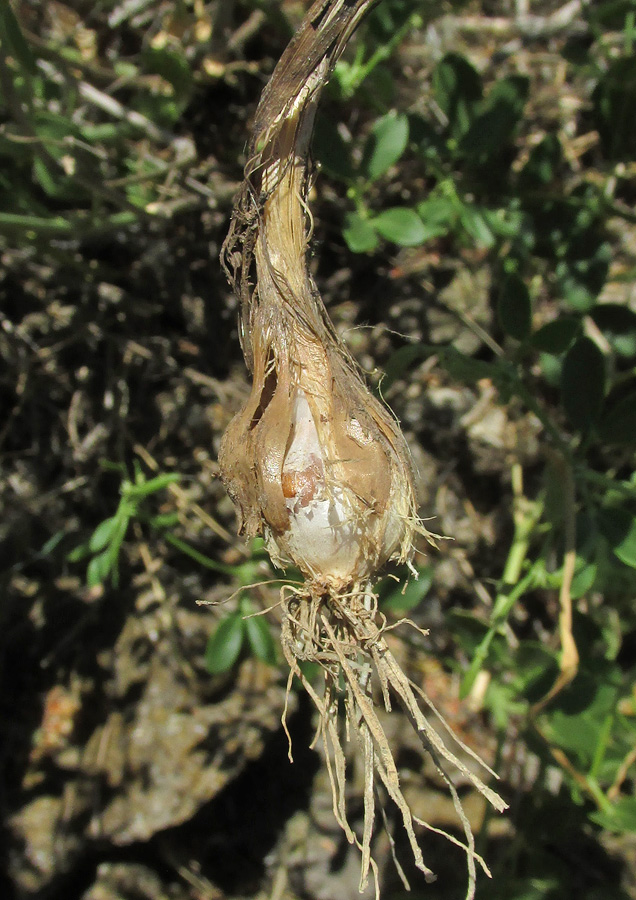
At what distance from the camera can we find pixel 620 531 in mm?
1161

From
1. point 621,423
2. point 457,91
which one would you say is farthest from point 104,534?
point 457,91

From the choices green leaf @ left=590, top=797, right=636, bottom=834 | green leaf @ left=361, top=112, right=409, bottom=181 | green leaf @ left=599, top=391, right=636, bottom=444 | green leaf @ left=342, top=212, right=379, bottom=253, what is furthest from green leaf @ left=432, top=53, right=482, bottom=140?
green leaf @ left=590, top=797, right=636, bottom=834

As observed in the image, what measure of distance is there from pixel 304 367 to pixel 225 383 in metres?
0.72

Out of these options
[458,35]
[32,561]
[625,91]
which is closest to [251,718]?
[32,561]

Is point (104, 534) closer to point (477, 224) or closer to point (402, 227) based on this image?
point (402, 227)

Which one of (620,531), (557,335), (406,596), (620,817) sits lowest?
(620,817)

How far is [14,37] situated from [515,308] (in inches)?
34.6

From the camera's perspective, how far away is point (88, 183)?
1.22 meters

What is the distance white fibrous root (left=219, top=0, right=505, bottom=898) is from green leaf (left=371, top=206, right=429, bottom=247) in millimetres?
314

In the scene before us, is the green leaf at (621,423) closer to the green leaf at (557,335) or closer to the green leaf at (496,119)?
the green leaf at (557,335)

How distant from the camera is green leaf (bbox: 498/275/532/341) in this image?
118 cm

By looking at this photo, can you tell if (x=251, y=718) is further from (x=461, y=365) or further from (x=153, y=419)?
(x=461, y=365)

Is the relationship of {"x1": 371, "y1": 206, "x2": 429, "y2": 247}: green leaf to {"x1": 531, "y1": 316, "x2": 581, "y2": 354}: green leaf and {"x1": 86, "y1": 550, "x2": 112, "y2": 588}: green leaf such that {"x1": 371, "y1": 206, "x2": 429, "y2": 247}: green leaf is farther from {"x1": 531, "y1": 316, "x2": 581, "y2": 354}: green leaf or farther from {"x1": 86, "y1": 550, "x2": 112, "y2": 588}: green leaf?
{"x1": 86, "y1": 550, "x2": 112, "y2": 588}: green leaf

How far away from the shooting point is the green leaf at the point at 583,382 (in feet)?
3.99
